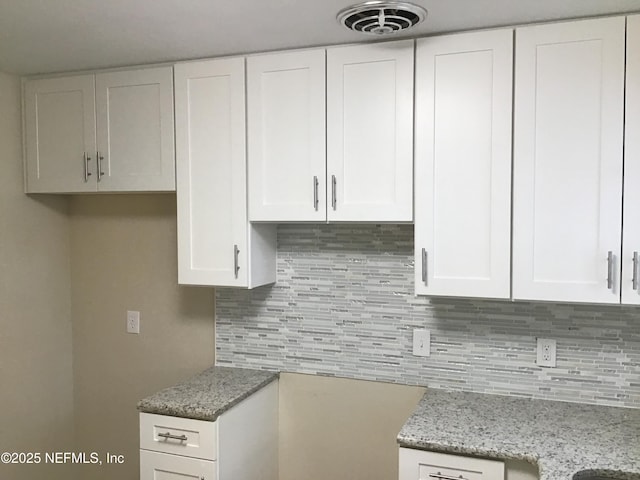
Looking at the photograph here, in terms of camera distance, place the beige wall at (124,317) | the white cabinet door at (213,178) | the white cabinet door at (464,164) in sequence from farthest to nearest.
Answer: the beige wall at (124,317) → the white cabinet door at (213,178) → the white cabinet door at (464,164)

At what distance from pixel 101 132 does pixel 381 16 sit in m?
1.49

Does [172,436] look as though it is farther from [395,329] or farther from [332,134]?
[332,134]

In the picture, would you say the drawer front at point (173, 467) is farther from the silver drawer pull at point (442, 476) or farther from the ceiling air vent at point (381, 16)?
the ceiling air vent at point (381, 16)

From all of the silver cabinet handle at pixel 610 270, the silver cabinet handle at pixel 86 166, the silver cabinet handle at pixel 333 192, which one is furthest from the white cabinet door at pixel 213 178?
the silver cabinet handle at pixel 610 270

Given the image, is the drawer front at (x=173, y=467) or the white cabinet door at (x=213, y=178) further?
the white cabinet door at (x=213, y=178)

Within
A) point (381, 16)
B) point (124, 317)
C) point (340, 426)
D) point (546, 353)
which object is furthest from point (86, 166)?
point (546, 353)

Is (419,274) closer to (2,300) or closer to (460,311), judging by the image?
(460,311)

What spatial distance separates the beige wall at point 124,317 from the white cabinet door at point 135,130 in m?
0.32

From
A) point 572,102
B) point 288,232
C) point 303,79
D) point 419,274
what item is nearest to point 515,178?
point 572,102

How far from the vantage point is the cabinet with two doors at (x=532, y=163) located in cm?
194

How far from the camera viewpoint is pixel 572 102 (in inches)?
77.8

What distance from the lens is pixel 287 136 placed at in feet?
7.68

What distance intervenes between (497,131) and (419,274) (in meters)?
0.60

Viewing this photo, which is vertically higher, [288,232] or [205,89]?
[205,89]
